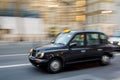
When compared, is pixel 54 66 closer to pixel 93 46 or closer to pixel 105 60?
pixel 93 46

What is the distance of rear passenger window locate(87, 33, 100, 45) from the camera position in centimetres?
947

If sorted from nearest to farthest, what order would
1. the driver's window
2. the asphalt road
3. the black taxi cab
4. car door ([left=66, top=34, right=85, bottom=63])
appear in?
the asphalt road → the black taxi cab → car door ([left=66, top=34, right=85, bottom=63]) → the driver's window

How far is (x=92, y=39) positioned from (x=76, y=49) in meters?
1.00

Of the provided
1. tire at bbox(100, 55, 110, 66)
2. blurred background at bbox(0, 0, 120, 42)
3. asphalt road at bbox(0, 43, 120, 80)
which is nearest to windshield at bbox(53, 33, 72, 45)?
asphalt road at bbox(0, 43, 120, 80)

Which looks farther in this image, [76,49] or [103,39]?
[103,39]

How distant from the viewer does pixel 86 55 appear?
936 cm

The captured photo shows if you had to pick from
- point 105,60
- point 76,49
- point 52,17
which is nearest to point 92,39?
point 76,49

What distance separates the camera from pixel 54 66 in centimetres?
859

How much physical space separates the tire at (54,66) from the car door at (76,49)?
396 mm

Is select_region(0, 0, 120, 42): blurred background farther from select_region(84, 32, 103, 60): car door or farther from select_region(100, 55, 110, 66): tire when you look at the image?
select_region(84, 32, 103, 60): car door

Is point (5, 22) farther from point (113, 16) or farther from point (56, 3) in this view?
point (113, 16)

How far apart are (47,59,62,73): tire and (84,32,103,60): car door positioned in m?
1.23

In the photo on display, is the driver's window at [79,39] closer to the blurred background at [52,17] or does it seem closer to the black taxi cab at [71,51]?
the black taxi cab at [71,51]

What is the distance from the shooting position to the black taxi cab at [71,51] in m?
8.45
